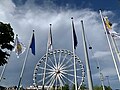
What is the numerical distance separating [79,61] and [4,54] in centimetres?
2100

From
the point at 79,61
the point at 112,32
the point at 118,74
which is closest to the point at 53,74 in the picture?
the point at 79,61

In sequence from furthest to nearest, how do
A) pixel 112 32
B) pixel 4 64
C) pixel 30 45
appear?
1. pixel 4 64
2. pixel 30 45
3. pixel 112 32

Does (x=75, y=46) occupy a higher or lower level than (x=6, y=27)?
lower

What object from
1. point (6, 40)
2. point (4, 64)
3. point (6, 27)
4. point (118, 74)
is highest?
point (6, 27)

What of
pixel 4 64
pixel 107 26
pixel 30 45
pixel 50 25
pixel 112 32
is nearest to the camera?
pixel 112 32

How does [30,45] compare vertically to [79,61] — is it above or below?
below

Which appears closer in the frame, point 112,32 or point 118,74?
point 112,32

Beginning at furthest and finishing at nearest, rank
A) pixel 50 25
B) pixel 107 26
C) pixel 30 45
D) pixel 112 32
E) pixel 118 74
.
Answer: pixel 50 25
pixel 30 45
pixel 118 74
pixel 107 26
pixel 112 32

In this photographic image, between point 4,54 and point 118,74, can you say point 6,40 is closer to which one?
point 4,54

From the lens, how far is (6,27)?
1298 inches

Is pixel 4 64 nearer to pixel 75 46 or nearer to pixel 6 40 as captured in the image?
pixel 6 40

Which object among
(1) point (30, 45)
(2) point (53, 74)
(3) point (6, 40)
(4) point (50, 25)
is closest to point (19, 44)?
(1) point (30, 45)

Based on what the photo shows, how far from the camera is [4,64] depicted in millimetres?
31891

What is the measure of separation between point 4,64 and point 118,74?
16.1m
